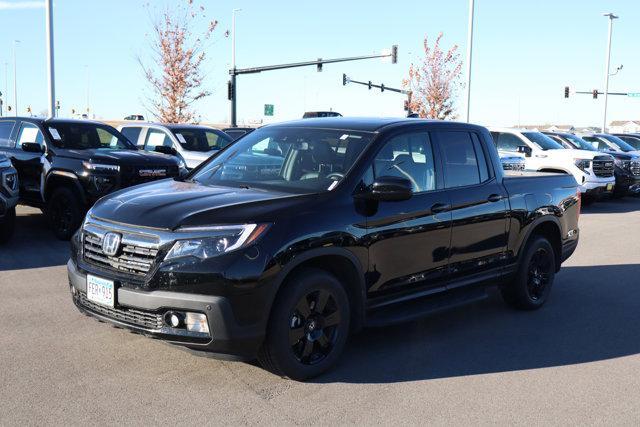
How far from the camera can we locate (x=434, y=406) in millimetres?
4203

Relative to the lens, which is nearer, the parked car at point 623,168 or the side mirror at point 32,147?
the side mirror at point 32,147

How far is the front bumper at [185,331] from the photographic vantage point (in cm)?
402

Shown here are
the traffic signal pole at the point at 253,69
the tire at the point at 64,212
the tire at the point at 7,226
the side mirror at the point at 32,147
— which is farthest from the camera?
the traffic signal pole at the point at 253,69

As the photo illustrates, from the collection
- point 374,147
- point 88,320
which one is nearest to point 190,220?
point 374,147

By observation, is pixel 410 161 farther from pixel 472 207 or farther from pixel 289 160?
pixel 289 160

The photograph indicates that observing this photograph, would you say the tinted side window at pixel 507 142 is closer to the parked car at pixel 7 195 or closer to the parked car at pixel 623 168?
the parked car at pixel 623 168

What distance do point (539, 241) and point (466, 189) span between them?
1.38 metres

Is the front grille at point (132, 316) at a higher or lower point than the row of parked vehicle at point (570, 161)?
lower

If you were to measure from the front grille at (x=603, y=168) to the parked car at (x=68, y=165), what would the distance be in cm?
1128

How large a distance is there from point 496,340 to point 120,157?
6513 mm

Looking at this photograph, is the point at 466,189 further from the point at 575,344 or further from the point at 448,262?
the point at 575,344

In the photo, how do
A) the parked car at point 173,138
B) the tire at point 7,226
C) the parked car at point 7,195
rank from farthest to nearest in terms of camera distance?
the parked car at point 173,138 < the tire at point 7,226 < the parked car at point 7,195

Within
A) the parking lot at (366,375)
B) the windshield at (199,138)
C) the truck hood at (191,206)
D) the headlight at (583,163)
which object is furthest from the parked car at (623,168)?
the truck hood at (191,206)

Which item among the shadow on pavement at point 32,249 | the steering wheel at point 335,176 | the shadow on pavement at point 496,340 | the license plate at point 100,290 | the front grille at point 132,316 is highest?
the steering wheel at point 335,176
